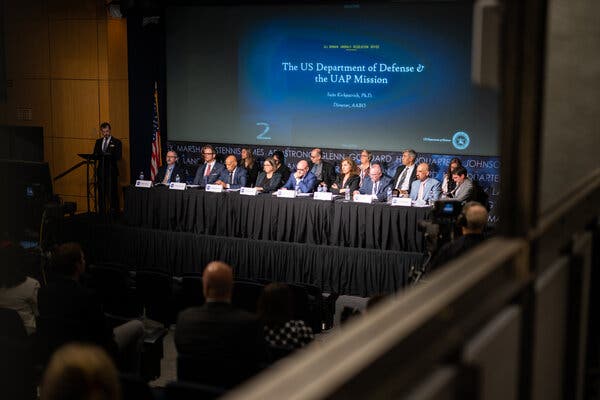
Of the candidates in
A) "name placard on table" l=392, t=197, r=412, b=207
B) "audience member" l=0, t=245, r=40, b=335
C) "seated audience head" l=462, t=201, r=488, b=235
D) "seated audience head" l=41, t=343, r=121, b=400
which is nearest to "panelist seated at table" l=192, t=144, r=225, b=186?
"name placard on table" l=392, t=197, r=412, b=207

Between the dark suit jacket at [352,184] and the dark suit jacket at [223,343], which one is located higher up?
the dark suit jacket at [352,184]

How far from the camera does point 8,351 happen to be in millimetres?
3494

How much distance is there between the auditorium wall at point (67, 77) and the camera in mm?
11789

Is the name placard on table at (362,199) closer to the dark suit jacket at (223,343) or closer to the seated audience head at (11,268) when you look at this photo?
the seated audience head at (11,268)

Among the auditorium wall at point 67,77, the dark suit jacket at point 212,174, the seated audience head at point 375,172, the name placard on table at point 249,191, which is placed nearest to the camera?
the name placard on table at point 249,191

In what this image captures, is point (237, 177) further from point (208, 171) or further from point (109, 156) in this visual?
point (109, 156)

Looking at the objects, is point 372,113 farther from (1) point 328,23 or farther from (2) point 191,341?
(2) point 191,341

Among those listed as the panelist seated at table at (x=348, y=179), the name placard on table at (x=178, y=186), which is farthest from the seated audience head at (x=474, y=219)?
Result: the name placard on table at (x=178, y=186)

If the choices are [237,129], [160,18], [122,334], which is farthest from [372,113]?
[122,334]

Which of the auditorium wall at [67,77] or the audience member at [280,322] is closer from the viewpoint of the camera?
the audience member at [280,322]

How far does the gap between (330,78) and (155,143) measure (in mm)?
3002

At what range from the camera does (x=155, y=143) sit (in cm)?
1138

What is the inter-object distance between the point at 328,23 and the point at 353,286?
5.40 meters

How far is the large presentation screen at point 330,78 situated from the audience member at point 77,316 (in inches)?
290
